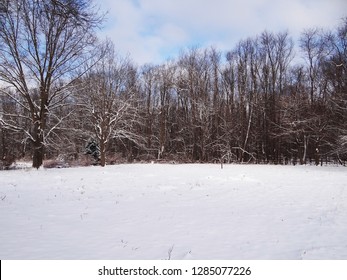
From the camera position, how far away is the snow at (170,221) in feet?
20.0

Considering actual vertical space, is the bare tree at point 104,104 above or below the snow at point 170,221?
above

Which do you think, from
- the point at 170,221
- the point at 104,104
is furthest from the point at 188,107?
the point at 170,221

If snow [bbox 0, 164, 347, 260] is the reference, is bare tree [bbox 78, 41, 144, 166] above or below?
above

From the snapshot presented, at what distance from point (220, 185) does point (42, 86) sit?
14.5 m

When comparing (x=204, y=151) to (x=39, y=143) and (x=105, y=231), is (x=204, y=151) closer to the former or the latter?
(x=39, y=143)

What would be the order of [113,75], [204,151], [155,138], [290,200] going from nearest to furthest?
[290,200] < [113,75] < [204,151] < [155,138]

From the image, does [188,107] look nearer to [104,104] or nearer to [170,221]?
[104,104]

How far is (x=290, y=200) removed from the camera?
11.3 m

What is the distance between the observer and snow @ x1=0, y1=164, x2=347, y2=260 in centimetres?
609

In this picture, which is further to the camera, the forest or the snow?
the forest

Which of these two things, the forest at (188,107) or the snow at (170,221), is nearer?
the snow at (170,221)

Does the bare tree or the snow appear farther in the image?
the bare tree

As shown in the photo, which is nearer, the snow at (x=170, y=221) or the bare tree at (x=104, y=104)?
the snow at (x=170, y=221)

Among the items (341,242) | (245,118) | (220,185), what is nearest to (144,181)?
(220,185)
